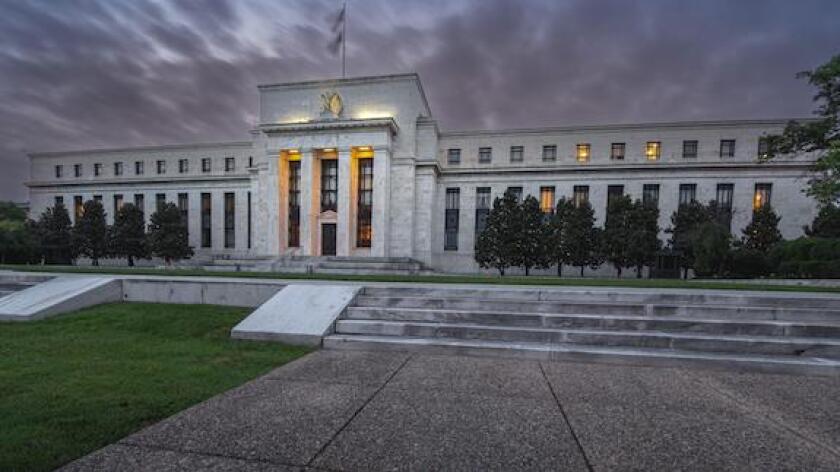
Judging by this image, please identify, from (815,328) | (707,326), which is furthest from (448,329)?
(815,328)

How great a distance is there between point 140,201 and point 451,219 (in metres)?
41.8

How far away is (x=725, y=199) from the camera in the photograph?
115 feet

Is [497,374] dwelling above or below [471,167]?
below

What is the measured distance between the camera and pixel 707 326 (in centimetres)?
706

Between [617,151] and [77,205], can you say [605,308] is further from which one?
[77,205]

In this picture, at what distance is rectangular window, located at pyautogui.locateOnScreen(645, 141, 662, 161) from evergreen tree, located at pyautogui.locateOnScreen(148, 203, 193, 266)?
52.3 meters

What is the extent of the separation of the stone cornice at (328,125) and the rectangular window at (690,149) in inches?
1169

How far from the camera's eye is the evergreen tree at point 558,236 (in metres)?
31.8

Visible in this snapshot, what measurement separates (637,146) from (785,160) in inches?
488

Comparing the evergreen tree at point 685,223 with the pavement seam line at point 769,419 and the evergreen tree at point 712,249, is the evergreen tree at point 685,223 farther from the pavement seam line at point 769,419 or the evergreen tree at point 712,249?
the pavement seam line at point 769,419

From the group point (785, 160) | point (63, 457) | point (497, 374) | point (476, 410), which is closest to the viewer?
point (63, 457)

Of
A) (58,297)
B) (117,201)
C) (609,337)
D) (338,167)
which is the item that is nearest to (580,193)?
→ (338,167)

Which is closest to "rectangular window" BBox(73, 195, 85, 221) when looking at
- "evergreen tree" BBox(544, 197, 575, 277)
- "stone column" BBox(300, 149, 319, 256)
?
"stone column" BBox(300, 149, 319, 256)

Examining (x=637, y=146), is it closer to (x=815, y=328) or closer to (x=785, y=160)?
(x=785, y=160)
